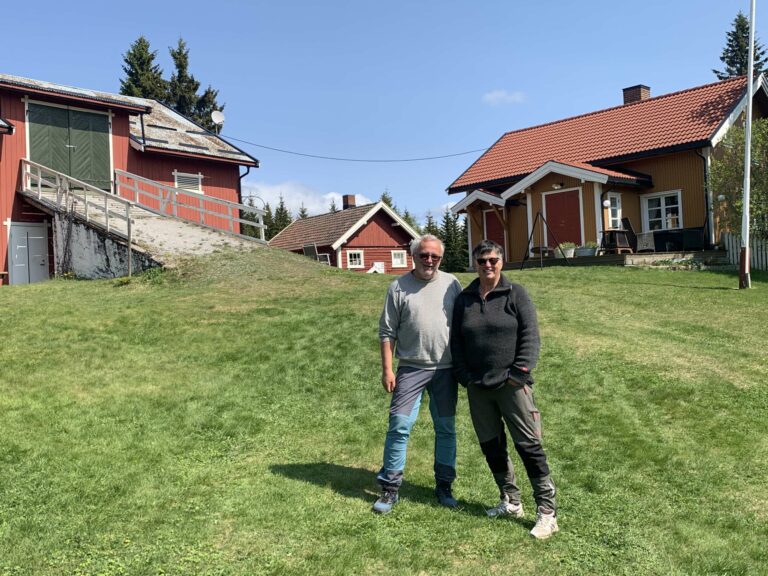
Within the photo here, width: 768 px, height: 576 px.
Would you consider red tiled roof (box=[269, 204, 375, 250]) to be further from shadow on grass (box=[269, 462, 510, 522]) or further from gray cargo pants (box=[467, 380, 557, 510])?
gray cargo pants (box=[467, 380, 557, 510])

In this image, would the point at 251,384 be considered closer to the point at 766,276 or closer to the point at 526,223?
the point at 766,276

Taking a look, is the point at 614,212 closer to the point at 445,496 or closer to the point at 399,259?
the point at 399,259

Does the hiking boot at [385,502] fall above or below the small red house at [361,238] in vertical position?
below

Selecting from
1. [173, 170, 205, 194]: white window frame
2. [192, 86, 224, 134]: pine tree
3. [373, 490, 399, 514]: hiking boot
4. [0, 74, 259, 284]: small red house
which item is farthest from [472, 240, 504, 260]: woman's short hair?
[192, 86, 224, 134]: pine tree

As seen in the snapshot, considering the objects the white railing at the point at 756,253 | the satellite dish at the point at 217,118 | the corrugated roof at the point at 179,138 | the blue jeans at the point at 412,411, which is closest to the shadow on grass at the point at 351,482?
the blue jeans at the point at 412,411

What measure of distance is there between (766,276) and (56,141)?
2010cm

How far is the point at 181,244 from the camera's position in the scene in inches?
623

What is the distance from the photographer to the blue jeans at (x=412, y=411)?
4.67 m

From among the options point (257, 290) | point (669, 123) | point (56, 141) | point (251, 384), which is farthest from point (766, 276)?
point (56, 141)

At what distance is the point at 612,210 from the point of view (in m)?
21.3

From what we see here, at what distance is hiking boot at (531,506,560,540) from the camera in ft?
13.9

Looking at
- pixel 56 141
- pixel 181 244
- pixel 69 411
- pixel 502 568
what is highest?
pixel 56 141

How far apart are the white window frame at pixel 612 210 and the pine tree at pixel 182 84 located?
38439 mm

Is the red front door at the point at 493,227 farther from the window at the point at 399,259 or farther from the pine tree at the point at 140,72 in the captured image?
the pine tree at the point at 140,72
